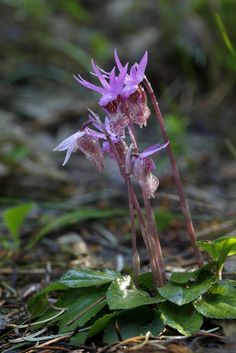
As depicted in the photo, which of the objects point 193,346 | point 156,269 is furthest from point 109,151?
point 193,346

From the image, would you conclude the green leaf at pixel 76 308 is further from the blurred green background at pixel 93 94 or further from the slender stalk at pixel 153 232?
the blurred green background at pixel 93 94

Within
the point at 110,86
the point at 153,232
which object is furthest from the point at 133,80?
the point at 153,232

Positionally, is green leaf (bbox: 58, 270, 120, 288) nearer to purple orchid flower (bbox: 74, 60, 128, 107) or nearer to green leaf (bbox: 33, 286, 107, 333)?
green leaf (bbox: 33, 286, 107, 333)

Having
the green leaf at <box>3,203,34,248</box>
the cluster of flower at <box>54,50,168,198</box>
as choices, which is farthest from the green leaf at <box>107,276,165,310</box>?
the green leaf at <box>3,203,34,248</box>

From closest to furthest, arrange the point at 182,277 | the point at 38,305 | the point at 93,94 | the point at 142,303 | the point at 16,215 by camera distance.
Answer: the point at 142,303
the point at 182,277
the point at 38,305
the point at 16,215
the point at 93,94

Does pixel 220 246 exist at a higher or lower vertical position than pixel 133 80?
lower

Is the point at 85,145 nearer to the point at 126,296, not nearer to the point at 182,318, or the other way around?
the point at 126,296
